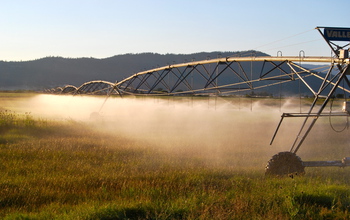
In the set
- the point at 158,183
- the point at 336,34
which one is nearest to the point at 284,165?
the point at 158,183

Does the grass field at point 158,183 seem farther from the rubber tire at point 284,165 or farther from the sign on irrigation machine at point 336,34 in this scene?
the sign on irrigation machine at point 336,34

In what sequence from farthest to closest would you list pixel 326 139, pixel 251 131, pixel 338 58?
pixel 251 131 → pixel 326 139 → pixel 338 58

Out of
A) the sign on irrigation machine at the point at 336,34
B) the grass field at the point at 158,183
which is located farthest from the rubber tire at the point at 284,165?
the sign on irrigation machine at the point at 336,34

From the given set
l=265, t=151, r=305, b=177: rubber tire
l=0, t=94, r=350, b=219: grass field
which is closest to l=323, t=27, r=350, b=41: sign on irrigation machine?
l=265, t=151, r=305, b=177: rubber tire

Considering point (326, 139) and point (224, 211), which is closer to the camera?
point (224, 211)

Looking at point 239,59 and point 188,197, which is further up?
point 239,59

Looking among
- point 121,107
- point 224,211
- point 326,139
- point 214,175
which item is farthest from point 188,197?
point 121,107

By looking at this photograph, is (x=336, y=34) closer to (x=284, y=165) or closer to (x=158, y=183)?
(x=284, y=165)

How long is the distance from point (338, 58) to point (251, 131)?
57.2 feet

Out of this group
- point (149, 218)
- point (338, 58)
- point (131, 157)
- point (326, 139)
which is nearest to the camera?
point (149, 218)

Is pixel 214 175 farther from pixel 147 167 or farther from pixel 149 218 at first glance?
pixel 149 218

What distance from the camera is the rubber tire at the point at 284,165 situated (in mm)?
14047

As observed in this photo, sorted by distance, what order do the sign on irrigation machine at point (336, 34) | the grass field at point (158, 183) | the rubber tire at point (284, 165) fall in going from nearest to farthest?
1. the grass field at point (158, 183)
2. the rubber tire at point (284, 165)
3. the sign on irrigation machine at point (336, 34)

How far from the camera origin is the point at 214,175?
13.6 m
